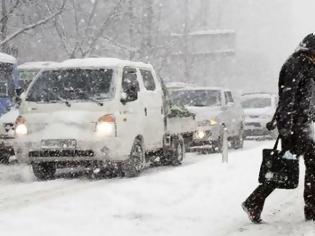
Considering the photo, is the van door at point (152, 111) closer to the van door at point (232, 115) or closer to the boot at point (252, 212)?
the boot at point (252, 212)

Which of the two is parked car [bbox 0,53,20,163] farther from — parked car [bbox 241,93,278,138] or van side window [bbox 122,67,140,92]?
parked car [bbox 241,93,278,138]

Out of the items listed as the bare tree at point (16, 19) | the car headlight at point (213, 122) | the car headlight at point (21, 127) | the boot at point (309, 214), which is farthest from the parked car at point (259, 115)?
the boot at point (309, 214)

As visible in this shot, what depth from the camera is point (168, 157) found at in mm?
14219

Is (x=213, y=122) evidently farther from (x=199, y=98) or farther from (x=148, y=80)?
(x=148, y=80)

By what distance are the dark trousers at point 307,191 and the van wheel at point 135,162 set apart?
4718 millimetres

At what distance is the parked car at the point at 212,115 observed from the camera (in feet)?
59.7

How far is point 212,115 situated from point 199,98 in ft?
3.75

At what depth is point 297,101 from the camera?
6828 millimetres

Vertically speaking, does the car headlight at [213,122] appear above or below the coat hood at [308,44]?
below

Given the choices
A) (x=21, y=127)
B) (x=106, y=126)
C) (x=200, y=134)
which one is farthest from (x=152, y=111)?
(x=200, y=134)

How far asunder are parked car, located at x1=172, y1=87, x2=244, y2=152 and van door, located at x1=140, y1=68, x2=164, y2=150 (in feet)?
13.6

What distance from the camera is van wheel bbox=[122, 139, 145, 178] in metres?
11.6

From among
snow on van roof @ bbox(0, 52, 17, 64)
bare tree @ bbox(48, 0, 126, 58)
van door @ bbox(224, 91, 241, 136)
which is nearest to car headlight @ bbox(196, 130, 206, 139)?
van door @ bbox(224, 91, 241, 136)

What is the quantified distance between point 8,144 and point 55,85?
3.24 meters
